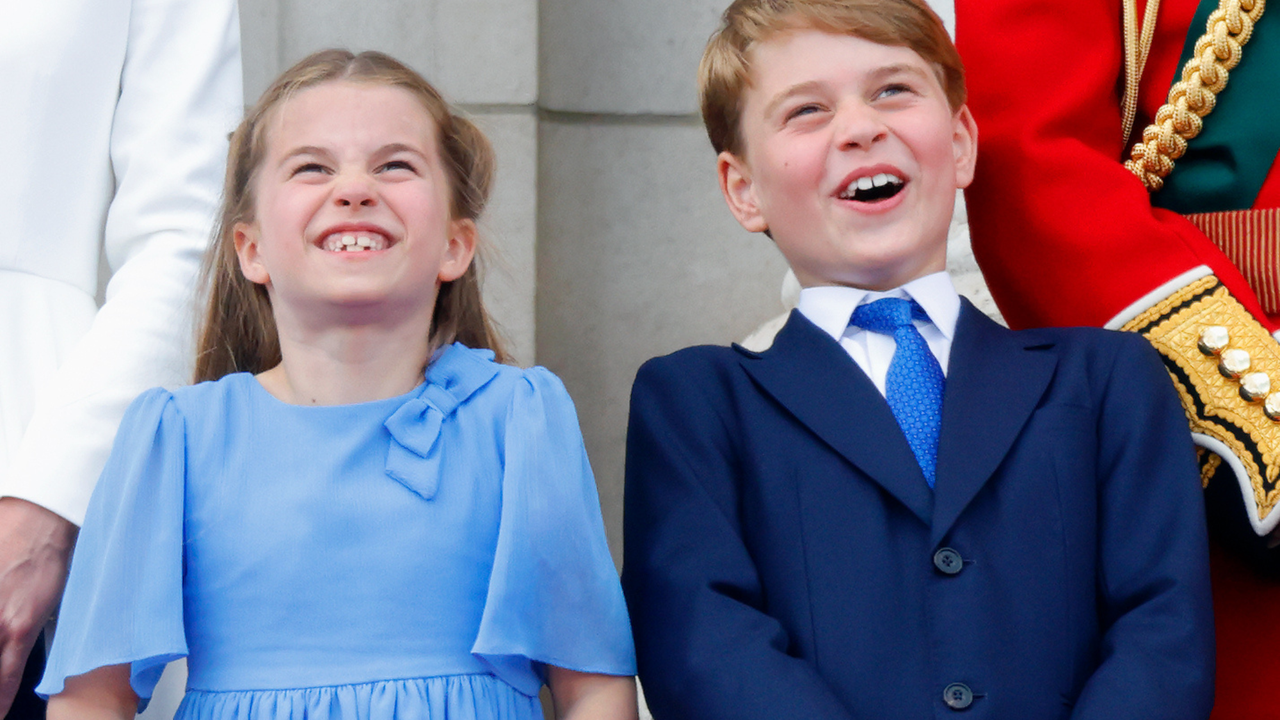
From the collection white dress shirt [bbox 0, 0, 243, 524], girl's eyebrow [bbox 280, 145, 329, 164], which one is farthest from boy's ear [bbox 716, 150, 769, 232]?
white dress shirt [bbox 0, 0, 243, 524]

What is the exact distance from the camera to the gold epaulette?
1.72m

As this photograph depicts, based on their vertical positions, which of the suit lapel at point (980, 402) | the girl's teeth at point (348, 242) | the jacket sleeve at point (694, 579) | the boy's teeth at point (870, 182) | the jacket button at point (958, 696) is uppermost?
the boy's teeth at point (870, 182)

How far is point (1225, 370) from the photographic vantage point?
1.78 meters

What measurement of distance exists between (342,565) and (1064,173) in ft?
3.48

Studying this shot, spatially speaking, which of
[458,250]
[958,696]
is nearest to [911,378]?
[958,696]

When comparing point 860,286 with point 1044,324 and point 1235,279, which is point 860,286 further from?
point 1235,279

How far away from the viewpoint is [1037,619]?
169 cm

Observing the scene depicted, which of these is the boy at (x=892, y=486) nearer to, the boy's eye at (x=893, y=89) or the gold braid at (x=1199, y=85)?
the boy's eye at (x=893, y=89)

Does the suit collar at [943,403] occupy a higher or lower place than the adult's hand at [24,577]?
higher

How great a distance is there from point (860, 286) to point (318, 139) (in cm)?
76

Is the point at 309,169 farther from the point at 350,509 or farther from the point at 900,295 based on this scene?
the point at 900,295

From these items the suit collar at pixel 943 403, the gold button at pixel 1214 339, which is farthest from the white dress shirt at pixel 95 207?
the gold button at pixel 1214 339

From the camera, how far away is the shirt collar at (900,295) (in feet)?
6.31

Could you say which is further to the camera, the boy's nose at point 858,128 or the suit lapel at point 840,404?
the boy's nose at point 858,128
